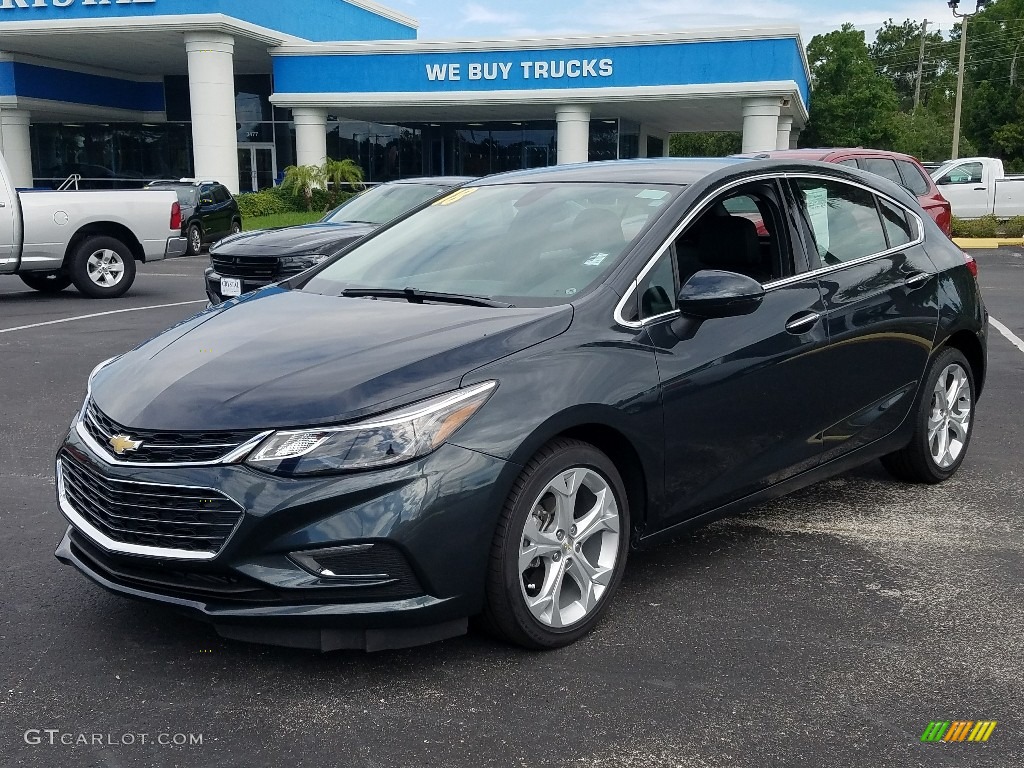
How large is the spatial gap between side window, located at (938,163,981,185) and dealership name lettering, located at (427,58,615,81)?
12.5 metres

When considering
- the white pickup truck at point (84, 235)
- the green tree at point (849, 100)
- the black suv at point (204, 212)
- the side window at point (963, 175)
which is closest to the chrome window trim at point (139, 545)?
the white pickup truck at point (84, 235)

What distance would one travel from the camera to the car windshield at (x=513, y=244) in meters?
4.23

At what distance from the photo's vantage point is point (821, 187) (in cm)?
512

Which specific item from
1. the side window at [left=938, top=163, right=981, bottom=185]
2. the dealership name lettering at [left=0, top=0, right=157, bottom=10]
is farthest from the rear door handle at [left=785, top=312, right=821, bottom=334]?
the dealership name lettering at [left=0, top=0, right=157, bottom=10]

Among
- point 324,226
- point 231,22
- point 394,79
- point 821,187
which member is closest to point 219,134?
point 231,22

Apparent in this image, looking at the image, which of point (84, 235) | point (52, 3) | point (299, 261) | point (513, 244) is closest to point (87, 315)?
point (84, 235)

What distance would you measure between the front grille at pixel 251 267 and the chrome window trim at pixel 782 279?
21.2 ft

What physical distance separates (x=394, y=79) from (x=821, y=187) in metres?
34.6

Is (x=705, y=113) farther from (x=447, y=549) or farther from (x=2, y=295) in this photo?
(x=447, y=549)

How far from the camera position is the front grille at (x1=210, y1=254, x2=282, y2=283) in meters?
10.6

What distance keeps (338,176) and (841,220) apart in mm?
31800

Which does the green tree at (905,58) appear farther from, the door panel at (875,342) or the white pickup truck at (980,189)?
the door panel at (875,342)

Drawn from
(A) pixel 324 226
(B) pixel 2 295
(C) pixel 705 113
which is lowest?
(B) pixel 2 295

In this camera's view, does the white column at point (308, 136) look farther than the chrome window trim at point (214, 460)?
Yes
